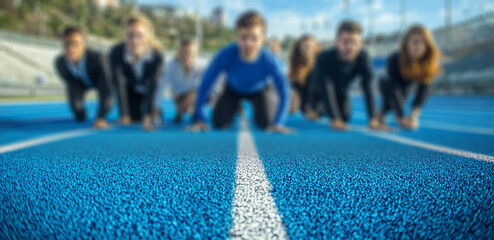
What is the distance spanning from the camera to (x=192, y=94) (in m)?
6.25

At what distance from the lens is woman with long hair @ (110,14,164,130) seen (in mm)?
4758

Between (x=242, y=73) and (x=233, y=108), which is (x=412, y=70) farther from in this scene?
(x=233, y=108)

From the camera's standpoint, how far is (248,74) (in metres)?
4.63

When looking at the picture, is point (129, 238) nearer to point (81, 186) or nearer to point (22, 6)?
point (81, 186)

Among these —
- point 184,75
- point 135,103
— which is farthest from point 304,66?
point 135,103

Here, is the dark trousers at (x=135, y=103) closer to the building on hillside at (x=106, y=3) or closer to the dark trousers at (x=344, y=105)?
the dark trousers at (x=344, y=105)

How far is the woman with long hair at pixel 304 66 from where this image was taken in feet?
22.9

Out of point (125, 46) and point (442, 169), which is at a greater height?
point (125, 46)

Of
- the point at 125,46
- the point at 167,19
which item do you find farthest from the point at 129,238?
the point at 167,19

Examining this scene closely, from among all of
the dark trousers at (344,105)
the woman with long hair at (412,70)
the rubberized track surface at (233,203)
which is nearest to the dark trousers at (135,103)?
the dark trousers at (344,105)

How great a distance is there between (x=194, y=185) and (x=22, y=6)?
162ft

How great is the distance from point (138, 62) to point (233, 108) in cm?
171

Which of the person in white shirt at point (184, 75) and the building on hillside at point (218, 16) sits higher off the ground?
the building on hillside at point (218, 16)

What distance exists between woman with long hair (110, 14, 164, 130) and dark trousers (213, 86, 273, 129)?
1.09 m
